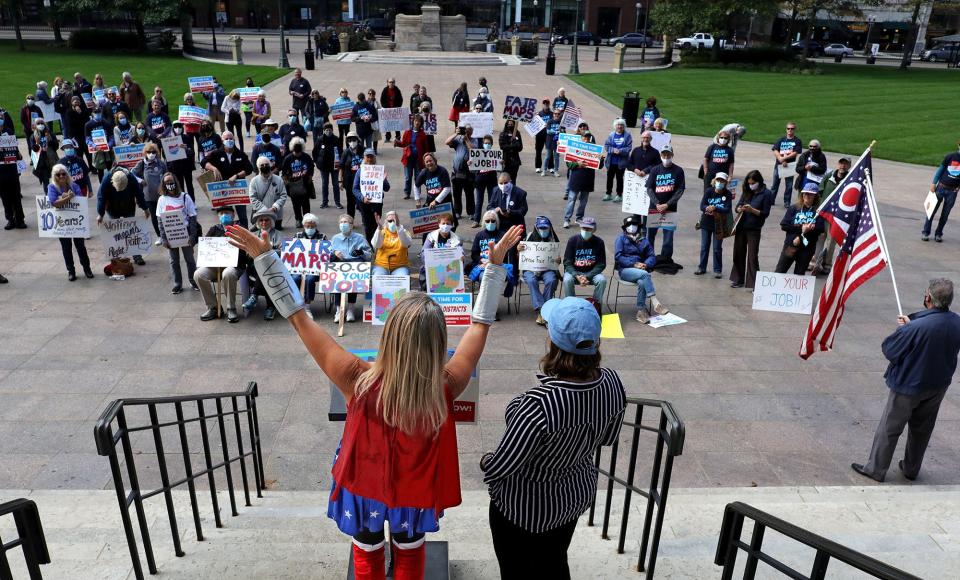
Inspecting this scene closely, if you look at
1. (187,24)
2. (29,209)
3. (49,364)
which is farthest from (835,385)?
(187,24)

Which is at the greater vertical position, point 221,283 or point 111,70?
point 111,70

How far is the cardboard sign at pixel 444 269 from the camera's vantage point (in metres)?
11.4

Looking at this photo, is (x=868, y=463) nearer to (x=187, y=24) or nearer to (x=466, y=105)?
(x=466, y=105)

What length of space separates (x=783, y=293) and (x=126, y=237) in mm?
10790

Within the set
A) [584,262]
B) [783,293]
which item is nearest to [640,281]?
[584,262]

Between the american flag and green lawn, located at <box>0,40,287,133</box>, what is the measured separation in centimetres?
2778

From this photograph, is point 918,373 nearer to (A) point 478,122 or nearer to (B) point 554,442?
(B) point 554,442

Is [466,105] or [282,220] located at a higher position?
[466,105]

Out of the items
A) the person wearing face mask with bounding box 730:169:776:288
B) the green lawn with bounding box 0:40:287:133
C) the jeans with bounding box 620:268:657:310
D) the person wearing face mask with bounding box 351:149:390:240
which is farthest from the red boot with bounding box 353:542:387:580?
the green lawn with bounding box 0:40:287:133

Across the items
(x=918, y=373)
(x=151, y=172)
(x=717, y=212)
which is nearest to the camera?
(x=918, y=373)

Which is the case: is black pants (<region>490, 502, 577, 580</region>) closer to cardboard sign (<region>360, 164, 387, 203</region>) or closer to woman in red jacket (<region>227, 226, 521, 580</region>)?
woman in red jacket (<region>227, 226, 521, 580</region>)

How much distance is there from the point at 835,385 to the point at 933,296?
3099 millimetres

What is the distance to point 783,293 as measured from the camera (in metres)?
11.4

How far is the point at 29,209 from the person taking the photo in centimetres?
1661
